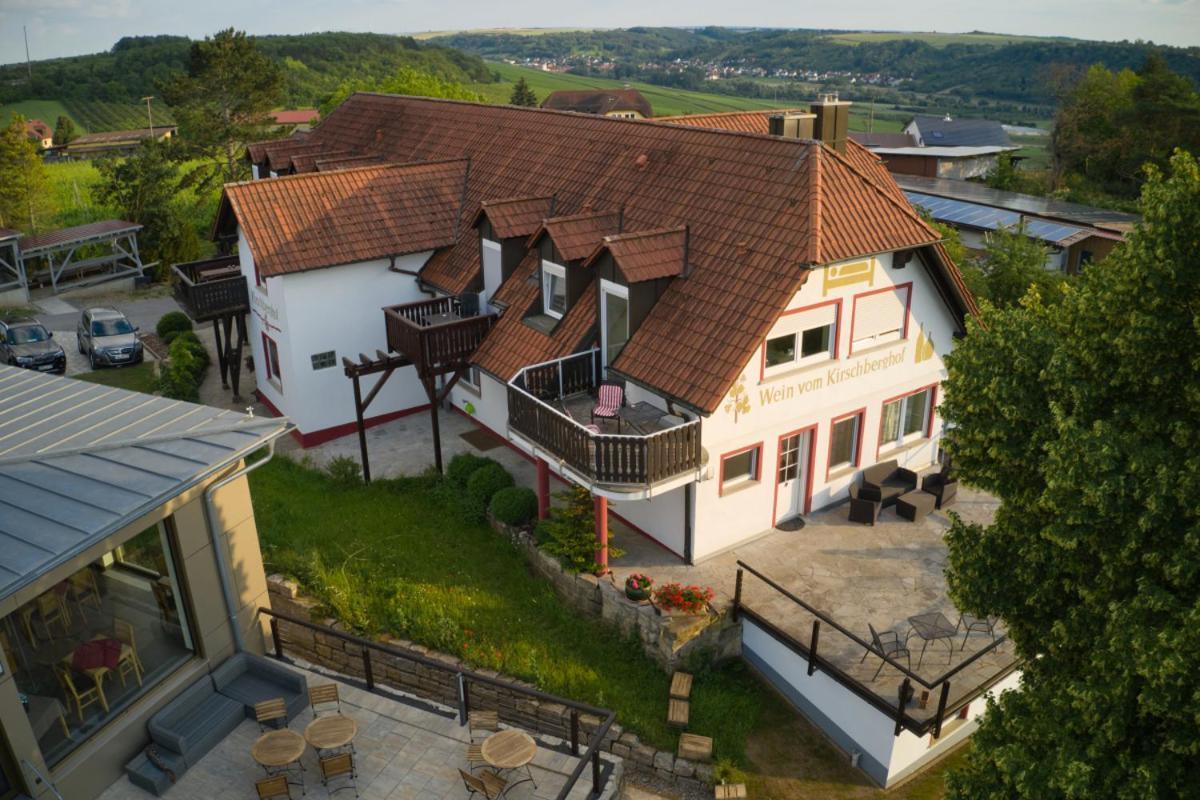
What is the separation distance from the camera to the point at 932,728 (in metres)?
13.7

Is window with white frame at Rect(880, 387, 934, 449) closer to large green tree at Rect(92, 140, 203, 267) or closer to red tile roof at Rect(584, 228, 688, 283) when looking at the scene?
red tile roof at Rect(584, 228, 688, 283)

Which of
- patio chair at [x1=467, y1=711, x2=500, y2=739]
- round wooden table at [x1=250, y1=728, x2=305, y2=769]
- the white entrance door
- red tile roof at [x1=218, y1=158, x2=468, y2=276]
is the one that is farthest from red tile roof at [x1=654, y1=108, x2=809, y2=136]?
round wooden table at [x1=250, y1=728, x2=305, y2=769]

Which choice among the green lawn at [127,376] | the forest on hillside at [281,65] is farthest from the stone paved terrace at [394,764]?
the forest on hillside at [281,65]

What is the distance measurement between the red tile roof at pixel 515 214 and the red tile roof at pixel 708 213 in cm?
69

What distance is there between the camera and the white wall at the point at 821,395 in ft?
55.9

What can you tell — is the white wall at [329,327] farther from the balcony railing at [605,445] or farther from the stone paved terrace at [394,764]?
the stone paved terrace at [394,764]

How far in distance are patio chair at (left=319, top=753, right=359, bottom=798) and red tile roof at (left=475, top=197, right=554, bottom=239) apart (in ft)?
43.0

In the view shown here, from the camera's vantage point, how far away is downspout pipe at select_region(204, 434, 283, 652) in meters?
11.9

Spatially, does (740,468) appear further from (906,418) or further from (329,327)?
(329,327)

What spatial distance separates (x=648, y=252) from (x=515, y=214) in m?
5.24

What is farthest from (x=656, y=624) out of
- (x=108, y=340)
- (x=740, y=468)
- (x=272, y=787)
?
(x=108, y=340)

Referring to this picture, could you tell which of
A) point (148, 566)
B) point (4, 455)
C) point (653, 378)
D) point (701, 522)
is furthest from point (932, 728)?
point (4, 455)

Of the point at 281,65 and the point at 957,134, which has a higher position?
the point at 281,65

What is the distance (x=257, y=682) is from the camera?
12.8 metres
